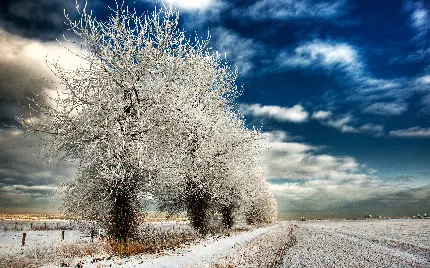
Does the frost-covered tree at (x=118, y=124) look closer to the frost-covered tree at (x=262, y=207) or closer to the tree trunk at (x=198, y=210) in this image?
the tree trunk at (x=198, y=210)

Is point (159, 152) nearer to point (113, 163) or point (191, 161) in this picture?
point (113, 163)

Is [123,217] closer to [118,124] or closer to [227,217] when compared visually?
[118,124]

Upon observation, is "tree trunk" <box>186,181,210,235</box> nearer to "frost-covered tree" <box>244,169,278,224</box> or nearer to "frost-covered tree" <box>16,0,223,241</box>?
"frost-covered tree" <box>16,0,223,241</box>

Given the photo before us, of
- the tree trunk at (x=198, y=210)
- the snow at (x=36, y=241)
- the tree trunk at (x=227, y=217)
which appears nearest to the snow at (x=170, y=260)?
the snow at (x=36, y=241)

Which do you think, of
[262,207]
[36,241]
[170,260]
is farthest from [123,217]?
[262,207]

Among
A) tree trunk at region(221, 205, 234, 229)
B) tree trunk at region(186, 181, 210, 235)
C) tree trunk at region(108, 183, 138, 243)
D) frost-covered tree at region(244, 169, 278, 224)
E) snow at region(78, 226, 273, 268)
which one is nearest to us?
snow at region(78, 226, 273, 268)

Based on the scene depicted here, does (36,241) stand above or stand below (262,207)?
below

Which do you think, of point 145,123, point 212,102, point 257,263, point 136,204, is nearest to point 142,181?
point 136,204

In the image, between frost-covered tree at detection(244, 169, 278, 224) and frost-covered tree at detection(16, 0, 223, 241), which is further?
frost-covered tree at detection(244, 169, 278, 224)

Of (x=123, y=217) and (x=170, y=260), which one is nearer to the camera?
(x=170, y=260)

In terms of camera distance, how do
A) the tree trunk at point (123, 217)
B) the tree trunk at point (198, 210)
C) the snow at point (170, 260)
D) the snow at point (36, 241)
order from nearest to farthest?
the snow at point (170, 260) → the tree trunk at point (123, 217) → the snow at point (36, 241) → the tree trunk at point (198, 210)

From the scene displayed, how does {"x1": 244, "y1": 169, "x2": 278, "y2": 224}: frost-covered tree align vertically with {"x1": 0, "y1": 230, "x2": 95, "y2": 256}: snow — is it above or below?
above

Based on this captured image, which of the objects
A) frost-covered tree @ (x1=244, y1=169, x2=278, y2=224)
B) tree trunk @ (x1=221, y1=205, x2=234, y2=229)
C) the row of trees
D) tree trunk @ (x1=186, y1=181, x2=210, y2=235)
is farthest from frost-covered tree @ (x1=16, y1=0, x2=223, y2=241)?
frost-covered tree @ (x1=244, y1=169, x2=278, y2=224)

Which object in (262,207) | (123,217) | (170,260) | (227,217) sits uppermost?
(123,217)
